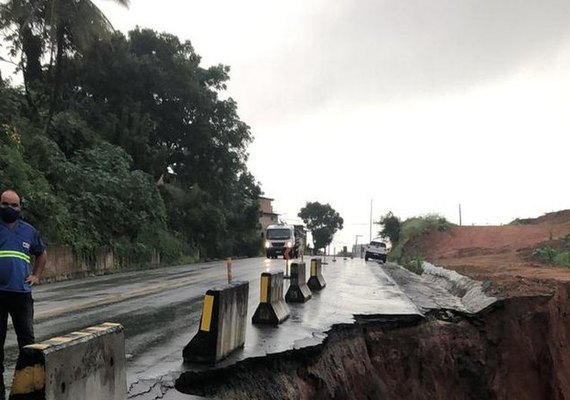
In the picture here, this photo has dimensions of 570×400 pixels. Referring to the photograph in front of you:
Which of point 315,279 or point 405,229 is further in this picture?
point 405,229

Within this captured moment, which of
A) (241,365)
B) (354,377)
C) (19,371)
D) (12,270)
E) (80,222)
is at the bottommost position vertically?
(354,377)

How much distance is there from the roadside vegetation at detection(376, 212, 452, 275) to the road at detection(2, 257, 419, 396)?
3414 cm

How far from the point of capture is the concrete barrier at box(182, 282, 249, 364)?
6.15 meters

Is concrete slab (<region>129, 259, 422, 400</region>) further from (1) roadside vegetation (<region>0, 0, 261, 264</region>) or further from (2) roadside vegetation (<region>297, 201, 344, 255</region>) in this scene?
(2) roadside vegetation (<region>297, 201, 344, 255</region>)

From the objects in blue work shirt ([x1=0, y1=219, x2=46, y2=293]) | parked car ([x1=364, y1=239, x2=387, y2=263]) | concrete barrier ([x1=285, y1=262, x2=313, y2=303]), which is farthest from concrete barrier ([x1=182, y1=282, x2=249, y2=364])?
parked car ([x1=364, y1=239, x2=387, y2=263])

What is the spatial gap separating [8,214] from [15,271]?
19.7 inches

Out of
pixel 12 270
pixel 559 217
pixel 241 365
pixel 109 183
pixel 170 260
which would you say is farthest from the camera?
pixel 559 217

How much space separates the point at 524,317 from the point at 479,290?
5.55ft

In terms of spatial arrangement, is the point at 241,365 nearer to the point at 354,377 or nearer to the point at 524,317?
the point at 354,377

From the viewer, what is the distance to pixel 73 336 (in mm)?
3686

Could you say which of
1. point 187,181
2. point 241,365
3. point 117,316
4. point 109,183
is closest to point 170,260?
point 109,183

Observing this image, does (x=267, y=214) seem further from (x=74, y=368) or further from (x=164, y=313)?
(x=74, y=368)

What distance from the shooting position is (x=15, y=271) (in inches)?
189

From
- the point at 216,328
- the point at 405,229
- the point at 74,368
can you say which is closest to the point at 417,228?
the point at 405,229
